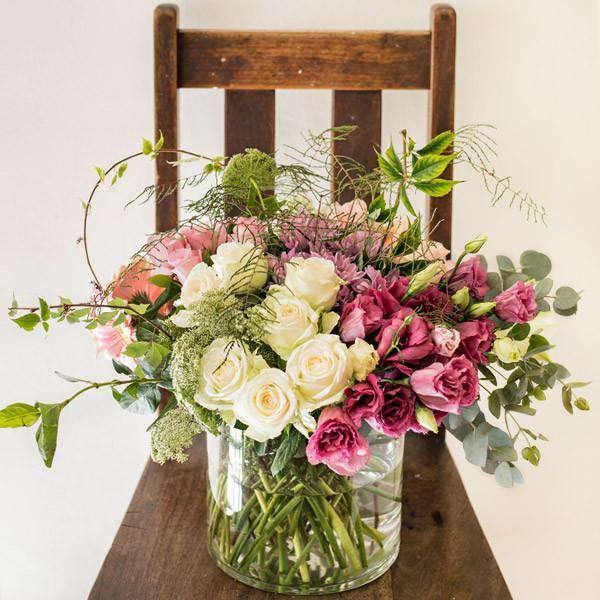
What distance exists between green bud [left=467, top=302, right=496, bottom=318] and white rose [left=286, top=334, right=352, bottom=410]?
12 centimetres

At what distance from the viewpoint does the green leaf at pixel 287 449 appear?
0.66 metres

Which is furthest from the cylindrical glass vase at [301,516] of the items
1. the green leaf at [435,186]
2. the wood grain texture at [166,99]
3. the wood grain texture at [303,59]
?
the wood grain texture at [303,59]

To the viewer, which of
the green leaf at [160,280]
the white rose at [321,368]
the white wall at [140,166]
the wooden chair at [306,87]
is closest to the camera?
the white rose at [321,368]

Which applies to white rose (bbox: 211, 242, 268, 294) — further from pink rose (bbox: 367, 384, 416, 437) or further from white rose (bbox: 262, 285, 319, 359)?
pink rose (bbox: 367, 384, 416, 437)

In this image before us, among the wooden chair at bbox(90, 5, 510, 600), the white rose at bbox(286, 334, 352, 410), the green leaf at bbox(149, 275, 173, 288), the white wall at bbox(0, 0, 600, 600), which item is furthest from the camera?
the white wall at bbox(0, 0, 600, 600)

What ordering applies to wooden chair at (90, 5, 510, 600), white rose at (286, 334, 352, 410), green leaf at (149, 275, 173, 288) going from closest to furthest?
white rose at (286, 334, 352, 410), green leaf at (149, 275, 173, 288), wooden chair at (90, 5, 510, 600)

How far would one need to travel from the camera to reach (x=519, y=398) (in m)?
0.71

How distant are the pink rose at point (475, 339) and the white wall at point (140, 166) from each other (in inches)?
22.2

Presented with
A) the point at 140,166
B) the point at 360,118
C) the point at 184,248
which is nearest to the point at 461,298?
the point at 184,248

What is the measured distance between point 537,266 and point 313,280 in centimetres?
26

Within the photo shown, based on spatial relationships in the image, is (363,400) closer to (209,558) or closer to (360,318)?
(360,318)

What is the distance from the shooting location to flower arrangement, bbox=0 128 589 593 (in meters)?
0.61

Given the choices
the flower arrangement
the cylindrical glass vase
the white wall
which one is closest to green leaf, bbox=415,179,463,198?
the flower arrangement

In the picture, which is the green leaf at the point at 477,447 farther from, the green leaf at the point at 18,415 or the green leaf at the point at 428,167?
the green leaf at the point at 18,415
